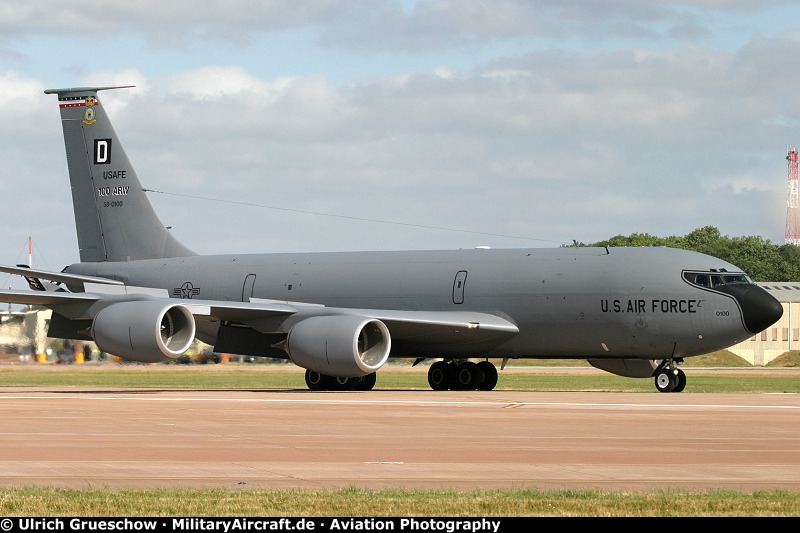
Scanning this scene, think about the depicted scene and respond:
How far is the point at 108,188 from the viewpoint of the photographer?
138 feet

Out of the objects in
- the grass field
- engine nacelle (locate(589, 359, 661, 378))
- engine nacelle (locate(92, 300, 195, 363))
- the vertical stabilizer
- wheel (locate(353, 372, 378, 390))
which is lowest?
wheel (locate(353, 372, 378, 390))

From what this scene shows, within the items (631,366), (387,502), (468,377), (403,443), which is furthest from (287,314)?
(387,502)

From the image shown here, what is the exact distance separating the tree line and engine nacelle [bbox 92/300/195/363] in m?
114

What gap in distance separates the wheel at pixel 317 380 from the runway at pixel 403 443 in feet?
24.0

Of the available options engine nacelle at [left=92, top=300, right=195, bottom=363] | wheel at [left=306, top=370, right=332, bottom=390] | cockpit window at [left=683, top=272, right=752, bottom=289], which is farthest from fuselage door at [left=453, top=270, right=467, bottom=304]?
engine nacelle at [left=92, top=300, right=195, bottom=363]

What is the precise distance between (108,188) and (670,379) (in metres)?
19.0

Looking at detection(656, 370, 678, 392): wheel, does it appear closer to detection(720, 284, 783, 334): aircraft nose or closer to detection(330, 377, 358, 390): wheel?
detection(720, 284, 783, 334): aircraft nose

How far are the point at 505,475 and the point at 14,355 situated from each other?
37537 millimetres

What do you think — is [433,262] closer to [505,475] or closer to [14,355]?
[14,355]

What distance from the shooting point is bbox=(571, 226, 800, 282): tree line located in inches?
5738

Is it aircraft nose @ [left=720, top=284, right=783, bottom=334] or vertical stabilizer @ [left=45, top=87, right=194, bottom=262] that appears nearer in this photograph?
aircraft nose @ [left=720, top=284, right=783, bottom=334]

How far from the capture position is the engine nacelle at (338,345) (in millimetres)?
31844

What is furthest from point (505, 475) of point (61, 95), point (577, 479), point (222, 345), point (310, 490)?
point (61, 95)
